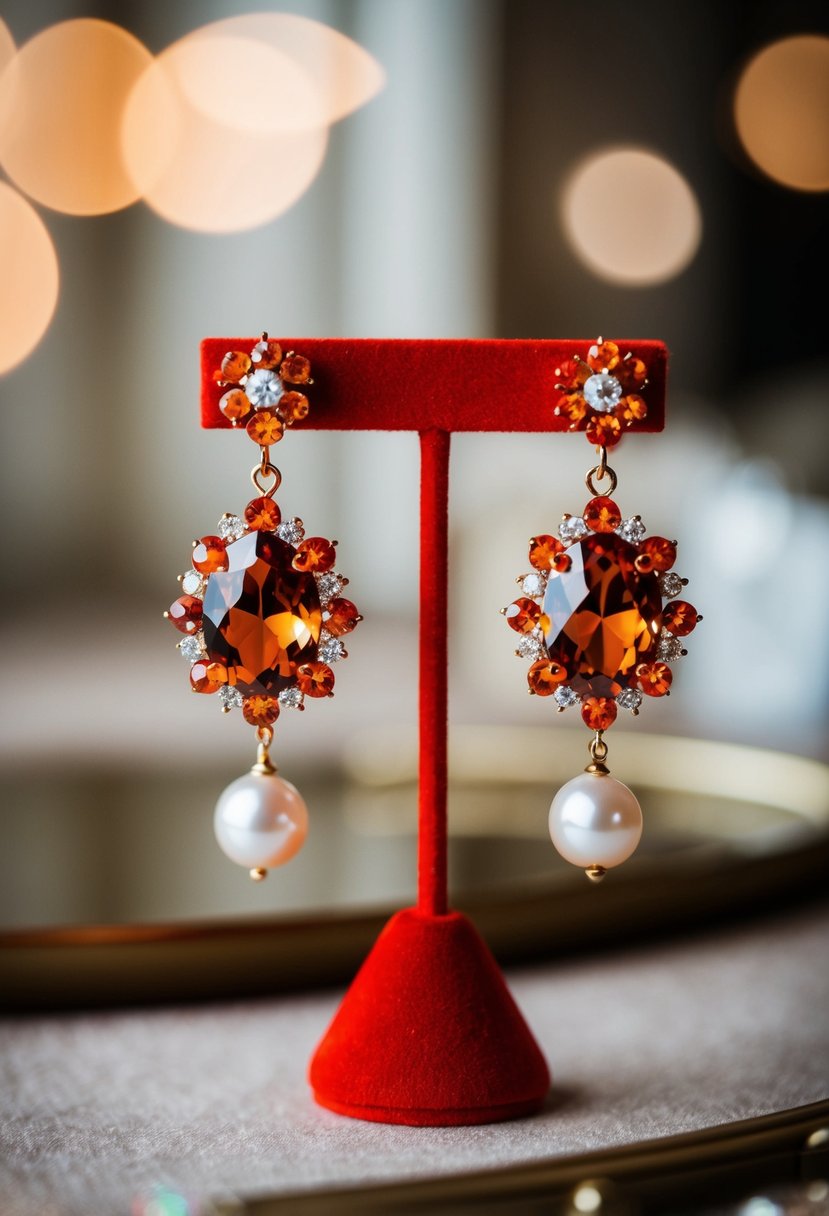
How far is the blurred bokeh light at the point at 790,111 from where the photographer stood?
5.35 ft

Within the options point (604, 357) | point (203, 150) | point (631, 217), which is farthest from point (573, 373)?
point (203, 150)

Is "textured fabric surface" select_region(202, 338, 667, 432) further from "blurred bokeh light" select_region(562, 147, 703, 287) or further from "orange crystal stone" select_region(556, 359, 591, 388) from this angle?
"blurred bokeh light" select_region(562, 147, 703, 287)

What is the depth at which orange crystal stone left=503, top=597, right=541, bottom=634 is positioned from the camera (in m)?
0.42

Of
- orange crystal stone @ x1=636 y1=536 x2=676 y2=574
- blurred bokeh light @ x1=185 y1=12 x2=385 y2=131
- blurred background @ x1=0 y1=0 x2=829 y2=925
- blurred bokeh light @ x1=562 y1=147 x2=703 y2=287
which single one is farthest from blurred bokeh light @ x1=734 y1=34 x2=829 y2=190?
orange crystal stone @ x1=636 y1=536 x2=676 y2=574

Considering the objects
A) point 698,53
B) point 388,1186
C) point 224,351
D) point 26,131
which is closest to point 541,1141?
point 388,1186

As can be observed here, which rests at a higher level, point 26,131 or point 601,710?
point 26,131

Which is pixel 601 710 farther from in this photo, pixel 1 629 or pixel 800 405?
pixel 1 629

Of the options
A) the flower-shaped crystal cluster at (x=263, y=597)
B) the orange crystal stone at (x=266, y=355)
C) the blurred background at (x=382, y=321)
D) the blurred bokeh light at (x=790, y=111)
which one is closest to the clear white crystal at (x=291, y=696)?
the flower-shaped crystal cluster at (x=263, y=597)

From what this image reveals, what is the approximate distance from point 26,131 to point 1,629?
2.73 ft

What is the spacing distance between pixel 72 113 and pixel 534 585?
214 centimetres

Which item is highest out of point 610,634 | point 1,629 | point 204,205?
point 204,205

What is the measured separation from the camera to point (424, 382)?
0.43m

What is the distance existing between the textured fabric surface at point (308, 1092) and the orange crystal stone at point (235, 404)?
23cm

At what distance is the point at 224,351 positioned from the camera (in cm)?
43
